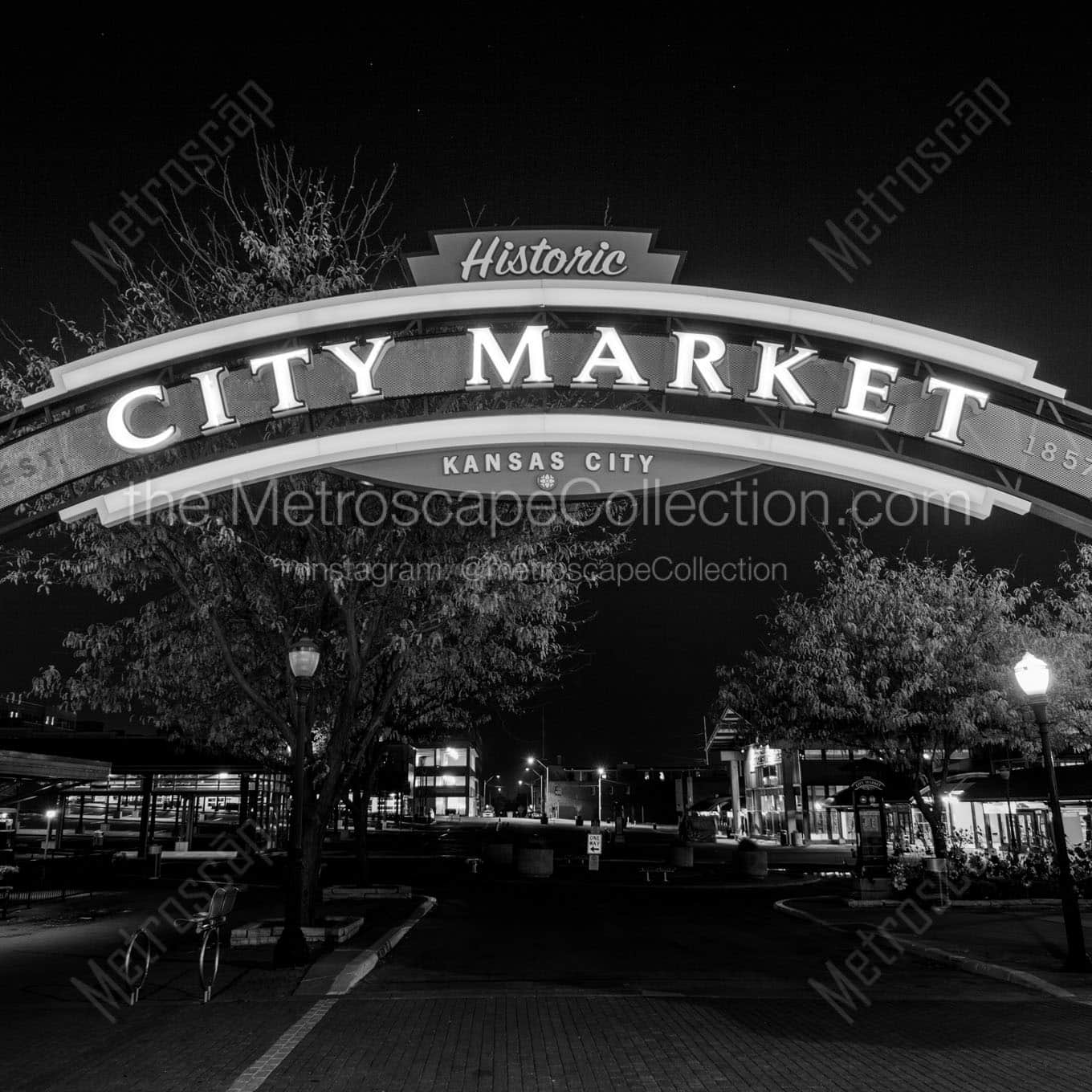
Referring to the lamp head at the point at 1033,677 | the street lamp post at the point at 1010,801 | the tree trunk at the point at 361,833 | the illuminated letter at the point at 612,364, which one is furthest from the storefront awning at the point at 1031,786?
the illuminated letter at the point at 612,364

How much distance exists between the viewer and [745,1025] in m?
8.84

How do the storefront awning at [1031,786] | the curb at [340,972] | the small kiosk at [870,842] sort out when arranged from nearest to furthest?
1. the curb at [340,972]
2. the small kiosk at [870,842]
3. the storefront awning at [1031,786]

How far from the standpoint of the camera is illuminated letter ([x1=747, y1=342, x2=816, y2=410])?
7.59 m

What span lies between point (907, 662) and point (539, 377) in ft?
59.1

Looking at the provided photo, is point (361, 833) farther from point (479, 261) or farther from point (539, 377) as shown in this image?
point (479, 261)

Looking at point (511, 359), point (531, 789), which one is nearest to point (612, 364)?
point (511, 359)

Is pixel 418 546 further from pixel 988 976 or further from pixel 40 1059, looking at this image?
pixel 988 976

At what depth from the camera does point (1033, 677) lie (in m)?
11.8

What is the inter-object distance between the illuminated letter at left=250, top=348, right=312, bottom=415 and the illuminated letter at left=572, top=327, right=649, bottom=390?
2.15 meters

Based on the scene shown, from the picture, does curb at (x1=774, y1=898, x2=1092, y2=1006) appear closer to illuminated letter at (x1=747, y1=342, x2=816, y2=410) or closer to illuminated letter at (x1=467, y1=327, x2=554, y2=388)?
illuminated letter at (x1=747, y1=342, x2=816, y2=410)

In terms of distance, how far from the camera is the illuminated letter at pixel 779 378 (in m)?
7.59

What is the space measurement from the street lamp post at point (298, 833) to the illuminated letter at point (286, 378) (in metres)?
5.36

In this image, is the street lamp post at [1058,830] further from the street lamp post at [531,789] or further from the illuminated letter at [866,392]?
the street lamp post at [531,789]

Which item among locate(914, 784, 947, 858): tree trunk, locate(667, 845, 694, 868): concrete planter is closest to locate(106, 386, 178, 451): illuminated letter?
locate(914, 784, 947, 858): tree trunk
